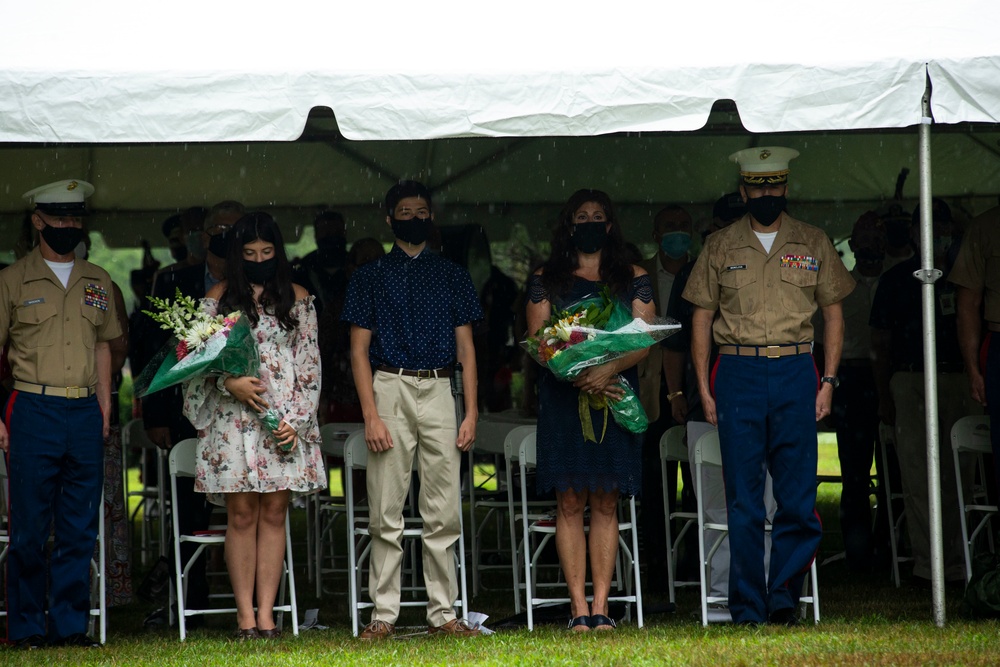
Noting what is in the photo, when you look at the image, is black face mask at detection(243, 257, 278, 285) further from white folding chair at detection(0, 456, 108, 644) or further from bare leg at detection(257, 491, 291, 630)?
white folding chair at detection(0, 456, 108, 644)

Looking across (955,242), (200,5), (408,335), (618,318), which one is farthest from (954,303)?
(200,5)

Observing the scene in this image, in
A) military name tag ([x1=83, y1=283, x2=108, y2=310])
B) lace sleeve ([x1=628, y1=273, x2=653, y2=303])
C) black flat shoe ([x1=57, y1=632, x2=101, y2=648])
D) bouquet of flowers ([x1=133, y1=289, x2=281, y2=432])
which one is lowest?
black flat shoe ([x1=57, y1=632, x2=101, y2=648])

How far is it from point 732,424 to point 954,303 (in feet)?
7.09

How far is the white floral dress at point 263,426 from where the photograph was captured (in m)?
6.04

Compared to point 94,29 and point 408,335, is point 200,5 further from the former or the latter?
point 408,335

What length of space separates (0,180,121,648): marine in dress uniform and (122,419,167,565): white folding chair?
1060mm

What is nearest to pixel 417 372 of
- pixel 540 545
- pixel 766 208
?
pixel 540 545

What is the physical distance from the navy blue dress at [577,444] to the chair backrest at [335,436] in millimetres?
1248

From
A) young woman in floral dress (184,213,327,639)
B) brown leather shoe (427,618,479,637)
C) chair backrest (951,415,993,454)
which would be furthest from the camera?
chair backrest (951,415,993,454)

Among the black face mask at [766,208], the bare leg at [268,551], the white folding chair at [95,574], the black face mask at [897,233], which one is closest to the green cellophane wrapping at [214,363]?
the bare leg at [268,551]

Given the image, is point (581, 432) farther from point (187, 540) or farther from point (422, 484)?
point (187, 540)

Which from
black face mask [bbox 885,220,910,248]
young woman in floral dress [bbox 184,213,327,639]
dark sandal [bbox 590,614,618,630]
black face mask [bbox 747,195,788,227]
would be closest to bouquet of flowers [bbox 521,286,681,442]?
black face mask [bbox 747,195,788,227]

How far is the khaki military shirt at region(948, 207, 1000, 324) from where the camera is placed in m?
6.32

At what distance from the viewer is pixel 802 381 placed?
6.03 m
